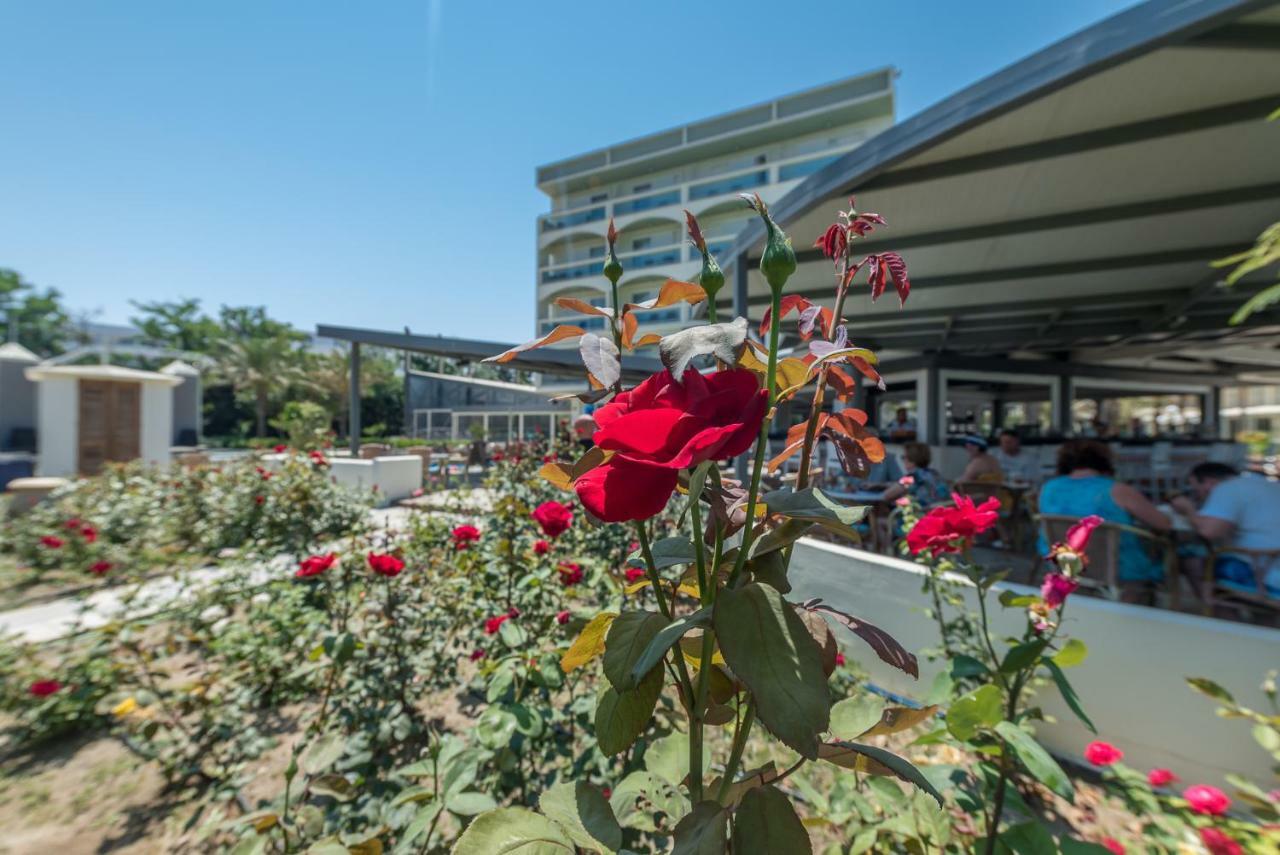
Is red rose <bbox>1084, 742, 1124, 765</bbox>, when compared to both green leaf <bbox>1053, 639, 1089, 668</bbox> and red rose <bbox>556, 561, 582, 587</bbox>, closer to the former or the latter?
green leaf <bbox>1053, 639, 1089, 668</bbox>

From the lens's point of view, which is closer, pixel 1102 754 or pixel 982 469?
pixel 1102 754

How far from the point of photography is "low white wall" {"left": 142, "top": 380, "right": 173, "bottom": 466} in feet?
33.0

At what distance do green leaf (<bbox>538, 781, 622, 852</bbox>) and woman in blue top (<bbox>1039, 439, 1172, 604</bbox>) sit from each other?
3161 millimetres

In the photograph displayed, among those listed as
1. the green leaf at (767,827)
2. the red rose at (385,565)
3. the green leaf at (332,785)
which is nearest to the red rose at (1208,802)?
the green leaf at (767,827)

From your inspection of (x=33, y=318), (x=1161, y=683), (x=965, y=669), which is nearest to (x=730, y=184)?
(x=1161, y=683)

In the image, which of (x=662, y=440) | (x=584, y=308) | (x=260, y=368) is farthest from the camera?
(x=260, y=368)

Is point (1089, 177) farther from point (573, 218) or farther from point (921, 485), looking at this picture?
point (573, 218)

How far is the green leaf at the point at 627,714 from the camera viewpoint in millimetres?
491

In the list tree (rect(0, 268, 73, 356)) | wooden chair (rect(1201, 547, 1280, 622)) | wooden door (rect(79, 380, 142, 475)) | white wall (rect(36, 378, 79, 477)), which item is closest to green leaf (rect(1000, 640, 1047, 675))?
wooden chair (rect(1201, 547, 1280, 622))

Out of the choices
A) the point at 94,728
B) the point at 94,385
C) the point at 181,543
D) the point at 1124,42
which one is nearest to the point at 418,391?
the point at 94,385

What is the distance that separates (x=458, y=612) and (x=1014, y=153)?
407 centimetres

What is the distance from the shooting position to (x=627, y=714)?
1.66ft

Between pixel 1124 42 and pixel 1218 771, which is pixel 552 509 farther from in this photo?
pixel 1124 42

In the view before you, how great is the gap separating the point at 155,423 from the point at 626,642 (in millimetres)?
13682
